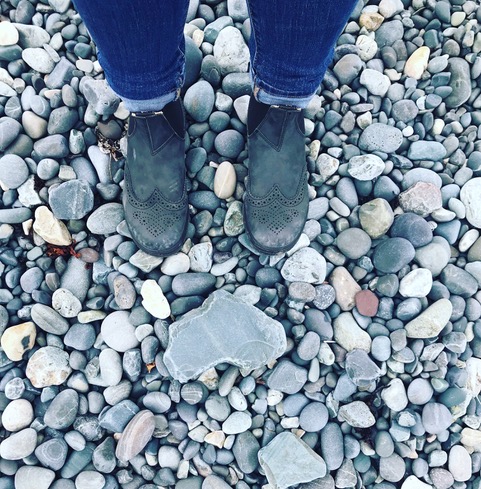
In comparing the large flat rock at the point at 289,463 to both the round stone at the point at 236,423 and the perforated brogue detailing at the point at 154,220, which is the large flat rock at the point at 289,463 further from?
the perforated brogue detailing at the point at 154,220

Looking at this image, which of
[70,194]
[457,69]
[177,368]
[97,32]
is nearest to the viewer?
[97,32]

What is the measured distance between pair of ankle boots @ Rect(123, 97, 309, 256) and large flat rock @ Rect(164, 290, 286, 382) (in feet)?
0.64

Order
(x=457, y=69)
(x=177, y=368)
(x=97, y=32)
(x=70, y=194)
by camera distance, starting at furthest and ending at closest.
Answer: (x=457, y=69), (x=70, y=194), (x=177, y=368), (x=97, y=32)

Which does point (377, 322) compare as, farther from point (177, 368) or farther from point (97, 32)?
point (97, 32)

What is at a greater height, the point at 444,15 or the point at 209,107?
the point at 444,15

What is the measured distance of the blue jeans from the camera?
2.75 feet

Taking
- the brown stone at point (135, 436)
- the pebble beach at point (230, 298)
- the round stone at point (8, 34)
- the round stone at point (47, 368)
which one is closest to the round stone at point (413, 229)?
the pebble beach at point (230, 298)

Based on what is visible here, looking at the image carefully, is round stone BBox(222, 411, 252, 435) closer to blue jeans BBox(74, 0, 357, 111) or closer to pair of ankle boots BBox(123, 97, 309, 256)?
pair of ankle boots BBox(123, 97, 309, 256)

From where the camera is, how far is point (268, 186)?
134 cm

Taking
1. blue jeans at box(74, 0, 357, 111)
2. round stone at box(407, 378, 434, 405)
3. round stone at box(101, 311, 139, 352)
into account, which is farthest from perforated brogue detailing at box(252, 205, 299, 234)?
round stone at box(407, 378, 434, 405)

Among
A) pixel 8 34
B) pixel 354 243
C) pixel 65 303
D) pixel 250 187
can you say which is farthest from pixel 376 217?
pixel 8 34

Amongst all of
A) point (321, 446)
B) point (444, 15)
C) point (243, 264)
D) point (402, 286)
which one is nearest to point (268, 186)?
point (243, 264)

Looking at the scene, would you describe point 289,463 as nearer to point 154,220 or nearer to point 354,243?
point 354,243

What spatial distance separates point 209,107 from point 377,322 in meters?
0.84
